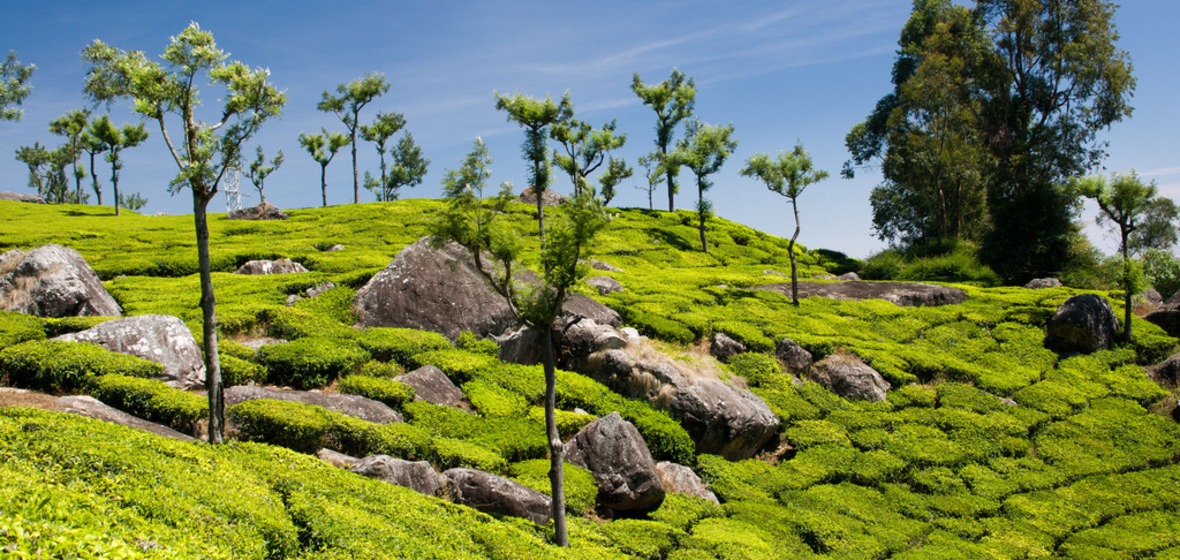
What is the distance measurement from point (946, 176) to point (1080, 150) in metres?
8.88

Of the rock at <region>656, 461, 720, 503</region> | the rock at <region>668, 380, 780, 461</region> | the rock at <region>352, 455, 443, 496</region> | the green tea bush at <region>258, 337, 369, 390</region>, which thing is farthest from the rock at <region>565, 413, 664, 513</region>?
the green tea bush at <region>258, 337, 369, 390</region>

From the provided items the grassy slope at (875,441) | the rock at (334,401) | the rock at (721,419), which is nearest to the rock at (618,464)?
the grassy slope at (875,441)

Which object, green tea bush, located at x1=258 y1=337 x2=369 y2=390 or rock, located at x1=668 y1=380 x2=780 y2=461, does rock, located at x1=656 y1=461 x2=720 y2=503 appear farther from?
green tea bush, located at x1=258 y1=337 x2=369 y2=390

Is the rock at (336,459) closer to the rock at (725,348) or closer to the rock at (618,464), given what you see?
the rock at (618,464)

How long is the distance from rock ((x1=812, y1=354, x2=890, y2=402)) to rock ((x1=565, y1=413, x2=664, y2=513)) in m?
10.6

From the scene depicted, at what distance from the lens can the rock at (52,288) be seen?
67.2 ft

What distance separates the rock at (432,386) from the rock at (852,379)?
13.6 meters

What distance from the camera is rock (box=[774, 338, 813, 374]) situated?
24.4 m

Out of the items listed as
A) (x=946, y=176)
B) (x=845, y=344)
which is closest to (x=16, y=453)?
(x=845, y=344)

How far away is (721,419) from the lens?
61.8 ft

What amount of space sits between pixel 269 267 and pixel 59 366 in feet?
62.2

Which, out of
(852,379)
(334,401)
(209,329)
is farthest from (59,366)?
(852,379)

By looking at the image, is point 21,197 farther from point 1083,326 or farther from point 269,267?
point 1083,326

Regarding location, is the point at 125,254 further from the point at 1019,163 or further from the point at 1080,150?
the point at 1080,150
